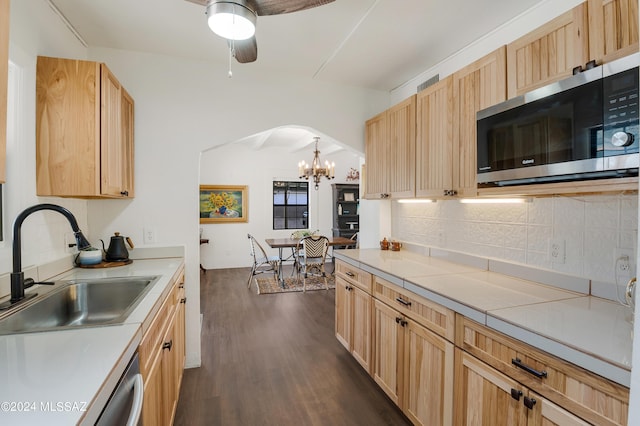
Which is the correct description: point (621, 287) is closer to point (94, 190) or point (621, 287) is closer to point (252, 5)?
point (252, 5)

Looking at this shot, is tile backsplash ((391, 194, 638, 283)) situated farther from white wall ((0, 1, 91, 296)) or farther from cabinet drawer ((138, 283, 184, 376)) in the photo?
white wall ((0, 1, 91, 296))

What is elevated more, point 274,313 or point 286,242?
point 286,242

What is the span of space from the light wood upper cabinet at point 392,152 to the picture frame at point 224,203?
14.3 ft

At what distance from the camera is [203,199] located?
22.0 feet

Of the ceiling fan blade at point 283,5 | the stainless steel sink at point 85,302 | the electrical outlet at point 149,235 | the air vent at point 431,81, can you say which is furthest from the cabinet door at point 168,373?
the air vent at point 431,81

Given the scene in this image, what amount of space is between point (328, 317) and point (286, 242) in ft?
6.81

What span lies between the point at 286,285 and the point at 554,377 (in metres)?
4.62

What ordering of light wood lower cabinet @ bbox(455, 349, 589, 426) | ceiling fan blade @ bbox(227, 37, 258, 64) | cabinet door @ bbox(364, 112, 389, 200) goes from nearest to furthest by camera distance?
light wood lower cabinet @ bbox(455, 349, 589, 426) < ceiling fan blade @ bbox(227, 37, 258, 64) < cabinet door @ bbox(364, 112, 389, 200)

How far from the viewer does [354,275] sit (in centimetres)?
266

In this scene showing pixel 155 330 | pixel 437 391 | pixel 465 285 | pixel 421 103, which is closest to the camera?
pixel 155 330

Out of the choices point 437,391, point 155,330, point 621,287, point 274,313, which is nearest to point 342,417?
point 437,391

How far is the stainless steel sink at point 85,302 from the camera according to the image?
148cm

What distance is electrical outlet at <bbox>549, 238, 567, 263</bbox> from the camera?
5.65ft

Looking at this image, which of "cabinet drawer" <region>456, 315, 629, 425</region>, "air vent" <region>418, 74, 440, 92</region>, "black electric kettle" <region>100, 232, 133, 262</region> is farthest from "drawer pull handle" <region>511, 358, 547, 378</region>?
"black electric kettle" <region>100, 232, 133, 262</region>
